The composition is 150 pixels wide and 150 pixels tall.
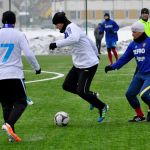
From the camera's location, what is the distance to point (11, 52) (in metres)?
9.32

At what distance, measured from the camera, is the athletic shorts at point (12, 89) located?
9312 mm

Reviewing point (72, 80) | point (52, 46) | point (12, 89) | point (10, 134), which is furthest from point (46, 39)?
point (10, 134)

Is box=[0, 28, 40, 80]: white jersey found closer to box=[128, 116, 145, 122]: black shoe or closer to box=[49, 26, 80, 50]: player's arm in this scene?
box=[49, 26, 80, 50]: player's arm

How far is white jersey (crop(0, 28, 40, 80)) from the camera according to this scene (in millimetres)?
9273

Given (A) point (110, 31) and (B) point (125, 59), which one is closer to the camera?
(B) point (125, 59)

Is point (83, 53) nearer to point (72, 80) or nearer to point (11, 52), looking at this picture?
point (72, 80)

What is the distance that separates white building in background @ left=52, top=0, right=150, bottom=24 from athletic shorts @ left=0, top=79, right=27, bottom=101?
32498 mm

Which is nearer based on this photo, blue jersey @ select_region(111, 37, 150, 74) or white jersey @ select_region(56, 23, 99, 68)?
blue jersey @ select_region(111, 37, 150, 74)

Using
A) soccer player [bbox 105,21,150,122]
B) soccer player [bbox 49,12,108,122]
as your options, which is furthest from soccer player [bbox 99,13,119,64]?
soccer player [bbox 105,21,150,122]

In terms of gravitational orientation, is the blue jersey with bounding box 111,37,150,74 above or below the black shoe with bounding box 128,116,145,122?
above

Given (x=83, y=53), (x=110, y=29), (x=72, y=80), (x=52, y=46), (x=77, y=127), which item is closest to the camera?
(x=52, y=46)

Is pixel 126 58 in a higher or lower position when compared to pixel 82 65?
higher

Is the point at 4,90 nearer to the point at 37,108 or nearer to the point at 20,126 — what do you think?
the point at 20,126

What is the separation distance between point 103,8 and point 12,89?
3628cm
